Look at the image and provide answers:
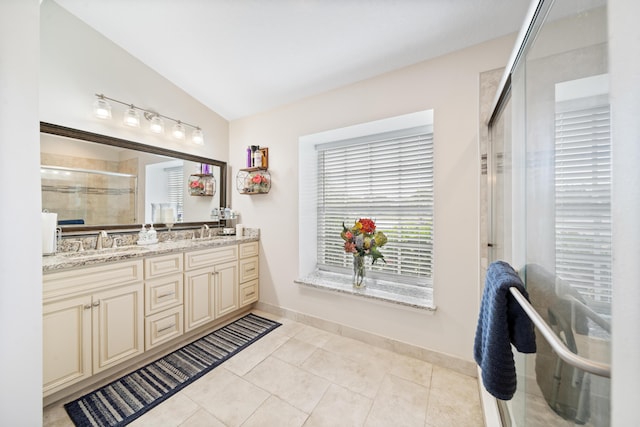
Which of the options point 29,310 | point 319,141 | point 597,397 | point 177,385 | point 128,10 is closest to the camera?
point 597,397

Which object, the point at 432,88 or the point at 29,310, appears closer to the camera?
the point at 29,310

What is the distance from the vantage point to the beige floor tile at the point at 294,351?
184cm

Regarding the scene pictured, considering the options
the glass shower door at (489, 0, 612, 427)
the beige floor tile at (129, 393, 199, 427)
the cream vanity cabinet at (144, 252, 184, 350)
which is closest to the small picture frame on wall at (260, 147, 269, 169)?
the cream vanity cabinet at (144, 252, 184, 350)

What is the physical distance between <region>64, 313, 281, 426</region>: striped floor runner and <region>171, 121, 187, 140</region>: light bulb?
207cm

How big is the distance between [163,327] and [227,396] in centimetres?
83

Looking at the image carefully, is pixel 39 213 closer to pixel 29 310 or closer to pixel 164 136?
pixel 29 310

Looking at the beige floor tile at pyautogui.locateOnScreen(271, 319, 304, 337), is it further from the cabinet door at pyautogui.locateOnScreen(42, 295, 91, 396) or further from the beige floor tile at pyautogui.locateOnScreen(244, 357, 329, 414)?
the cabinet door at pyautogui.locateOnScreen(42, 295, 91, 396)

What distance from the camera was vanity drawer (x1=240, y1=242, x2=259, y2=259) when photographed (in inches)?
101

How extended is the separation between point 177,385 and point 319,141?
243cm

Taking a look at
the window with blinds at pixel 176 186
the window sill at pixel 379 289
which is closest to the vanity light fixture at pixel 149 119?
the window with blinds at pixel 176 186

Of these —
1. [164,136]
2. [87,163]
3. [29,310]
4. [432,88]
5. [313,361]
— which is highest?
[432,88]

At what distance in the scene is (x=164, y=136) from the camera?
239 centimetres

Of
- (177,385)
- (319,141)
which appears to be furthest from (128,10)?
(177,385)

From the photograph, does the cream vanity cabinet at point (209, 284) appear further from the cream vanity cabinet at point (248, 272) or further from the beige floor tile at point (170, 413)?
the beige floor tile at point (170, 413)
